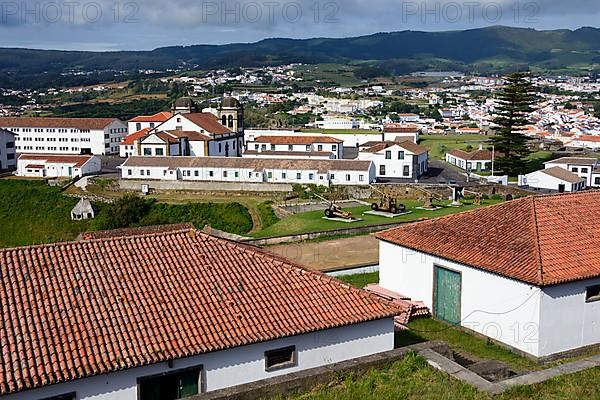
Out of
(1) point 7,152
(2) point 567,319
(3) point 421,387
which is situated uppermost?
(3) point 421,387

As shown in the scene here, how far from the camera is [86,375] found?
734 centimetres

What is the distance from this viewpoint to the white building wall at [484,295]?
11.0 meters

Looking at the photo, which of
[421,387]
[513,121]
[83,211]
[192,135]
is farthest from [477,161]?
[421,387]

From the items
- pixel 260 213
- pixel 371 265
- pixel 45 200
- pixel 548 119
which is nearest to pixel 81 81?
pixel 548 119

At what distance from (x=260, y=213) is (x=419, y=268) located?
A: 81.3 feet

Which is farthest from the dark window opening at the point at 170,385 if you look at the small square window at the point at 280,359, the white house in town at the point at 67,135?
the white house in town at the point at 67,135

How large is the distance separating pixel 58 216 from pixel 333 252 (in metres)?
26.6

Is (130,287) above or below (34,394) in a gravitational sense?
above

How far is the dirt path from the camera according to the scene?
20.2 meters

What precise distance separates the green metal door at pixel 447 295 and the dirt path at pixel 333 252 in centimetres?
614

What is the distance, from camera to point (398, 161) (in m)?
44.7

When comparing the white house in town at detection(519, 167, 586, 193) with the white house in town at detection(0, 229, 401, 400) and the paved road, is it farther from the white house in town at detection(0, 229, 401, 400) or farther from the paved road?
the white house in town at detection(0, 229, 401, 400)

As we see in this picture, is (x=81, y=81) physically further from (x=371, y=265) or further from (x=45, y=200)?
(x=371, y=265)

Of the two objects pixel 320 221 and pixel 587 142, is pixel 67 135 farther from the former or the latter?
pixel 587 142
